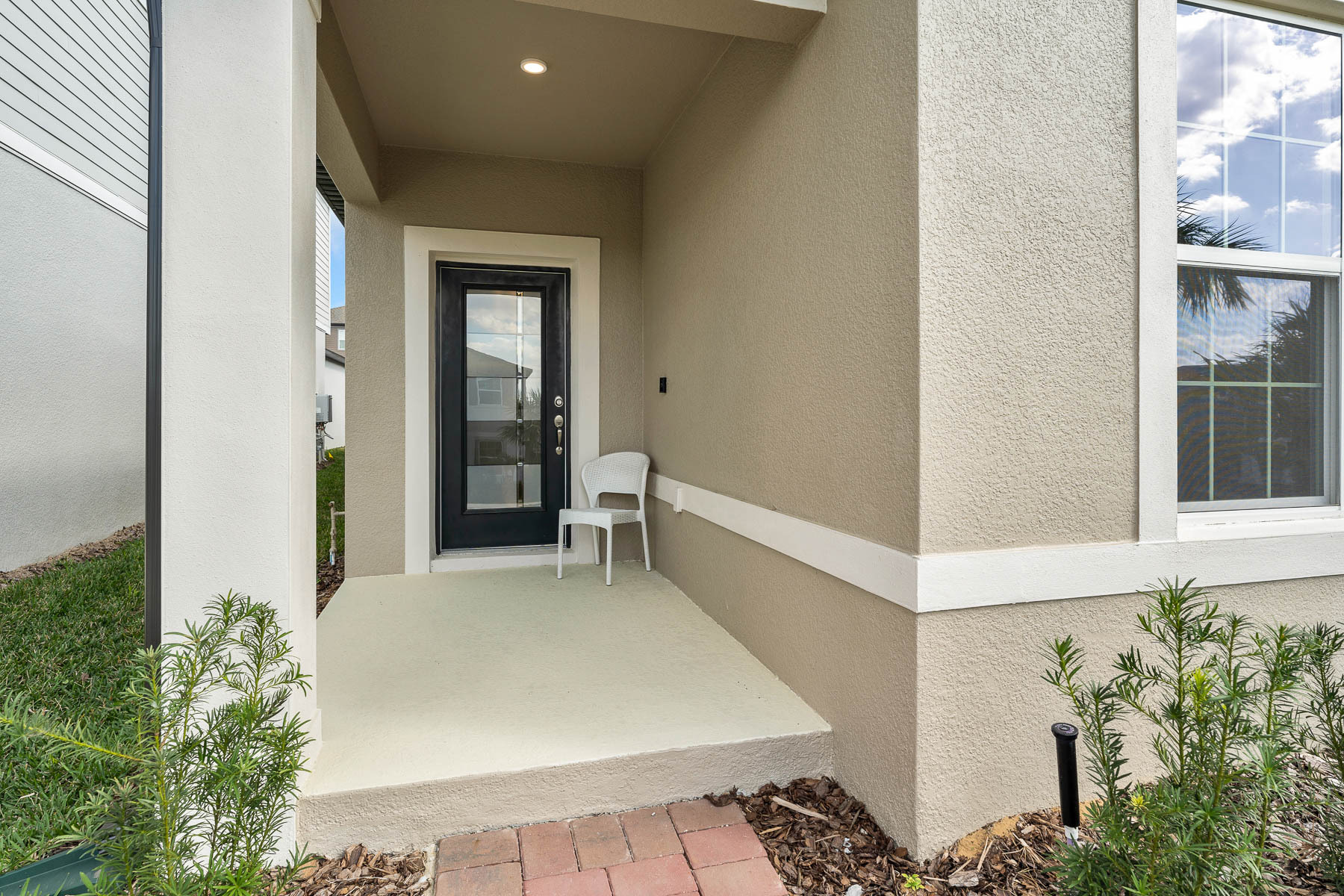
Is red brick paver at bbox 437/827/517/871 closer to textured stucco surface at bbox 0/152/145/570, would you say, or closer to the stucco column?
the stucco column

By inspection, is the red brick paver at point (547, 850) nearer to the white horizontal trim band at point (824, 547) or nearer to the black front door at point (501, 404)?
the white horizontal trim band at point (824, 547)

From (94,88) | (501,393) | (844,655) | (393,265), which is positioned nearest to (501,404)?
(501,393)

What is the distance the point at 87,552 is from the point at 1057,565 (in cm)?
245

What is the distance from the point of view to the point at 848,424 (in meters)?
2.01

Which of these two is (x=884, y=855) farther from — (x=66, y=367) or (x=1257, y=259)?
(x=66, y=367)

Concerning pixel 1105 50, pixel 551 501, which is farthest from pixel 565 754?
pixel 551 501

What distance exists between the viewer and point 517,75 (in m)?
3.19

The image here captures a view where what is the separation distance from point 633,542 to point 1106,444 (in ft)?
9.73

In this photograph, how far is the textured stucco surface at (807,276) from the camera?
1794mm

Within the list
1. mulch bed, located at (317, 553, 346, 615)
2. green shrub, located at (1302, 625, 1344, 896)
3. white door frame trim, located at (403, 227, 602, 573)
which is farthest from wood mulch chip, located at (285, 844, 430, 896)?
white door frame trim, located at (403, 227, 602, 573)

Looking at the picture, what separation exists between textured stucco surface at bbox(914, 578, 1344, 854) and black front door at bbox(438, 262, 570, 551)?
3.07 meters

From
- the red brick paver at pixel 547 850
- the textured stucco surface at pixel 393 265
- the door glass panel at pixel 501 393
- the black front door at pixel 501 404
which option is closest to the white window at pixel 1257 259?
the red brick paver at pixel 547 850

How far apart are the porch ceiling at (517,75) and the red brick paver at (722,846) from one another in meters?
2.80

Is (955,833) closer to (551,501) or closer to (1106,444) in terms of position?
(1106,444)
